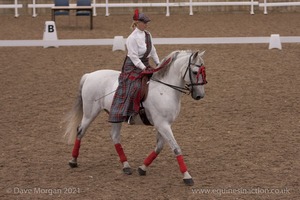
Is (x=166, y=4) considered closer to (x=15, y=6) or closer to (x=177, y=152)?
(x=15, y=6)

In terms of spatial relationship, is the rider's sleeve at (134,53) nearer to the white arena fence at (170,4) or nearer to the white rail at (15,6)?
the white arena fence at (170,4)

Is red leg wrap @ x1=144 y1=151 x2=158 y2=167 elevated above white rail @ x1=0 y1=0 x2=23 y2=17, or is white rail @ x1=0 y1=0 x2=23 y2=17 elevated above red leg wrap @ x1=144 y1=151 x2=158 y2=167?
white rail @ x1=0 y1=0 x2=23 y2=17

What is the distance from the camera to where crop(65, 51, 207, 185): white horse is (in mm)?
8305

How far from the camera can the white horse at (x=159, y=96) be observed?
8.30 m

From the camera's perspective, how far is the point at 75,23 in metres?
25.4

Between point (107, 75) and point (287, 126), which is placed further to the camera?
point (287, 126)

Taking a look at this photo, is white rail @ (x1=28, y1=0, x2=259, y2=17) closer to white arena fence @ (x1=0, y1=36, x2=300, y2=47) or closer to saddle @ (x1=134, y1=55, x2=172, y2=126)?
white arena fence @ (x1=0, y1=36, x2=300, y2=47)

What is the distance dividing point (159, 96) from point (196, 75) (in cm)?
53

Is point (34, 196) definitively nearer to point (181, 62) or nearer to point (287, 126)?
point (181, 62)

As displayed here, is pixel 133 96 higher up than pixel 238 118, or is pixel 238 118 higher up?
pixel 133 96

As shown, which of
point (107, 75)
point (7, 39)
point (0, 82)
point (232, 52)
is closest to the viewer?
point (107, 75)

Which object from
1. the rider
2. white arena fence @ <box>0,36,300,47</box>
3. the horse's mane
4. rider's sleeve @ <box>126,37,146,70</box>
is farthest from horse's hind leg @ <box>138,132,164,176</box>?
white arena fence @ <box>0,36,300,47</box>

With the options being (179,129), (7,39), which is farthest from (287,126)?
→ (7,39)

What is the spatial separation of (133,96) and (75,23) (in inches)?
677
